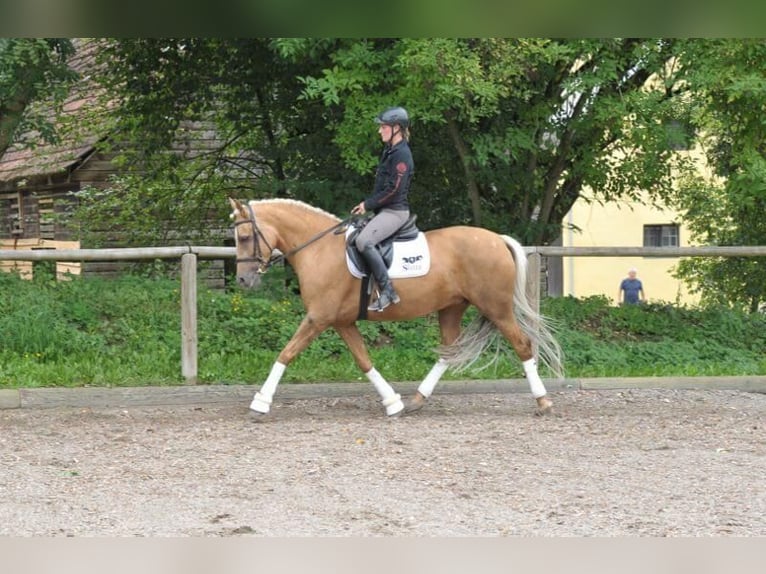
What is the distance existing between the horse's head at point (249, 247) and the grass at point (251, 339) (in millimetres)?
1587

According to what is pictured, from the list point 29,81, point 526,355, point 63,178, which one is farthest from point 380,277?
point 63,178

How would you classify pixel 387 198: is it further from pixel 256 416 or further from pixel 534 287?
pixel 534 287

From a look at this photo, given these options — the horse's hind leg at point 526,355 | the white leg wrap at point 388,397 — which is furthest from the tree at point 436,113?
the white leg wrap at point 388,397

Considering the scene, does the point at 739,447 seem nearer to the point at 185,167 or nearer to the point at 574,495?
the point at 574,495

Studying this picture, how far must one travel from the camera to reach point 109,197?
16891 mm

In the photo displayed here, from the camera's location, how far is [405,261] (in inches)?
327

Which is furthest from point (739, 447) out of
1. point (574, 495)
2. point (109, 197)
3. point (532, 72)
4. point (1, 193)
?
point (1, 193)

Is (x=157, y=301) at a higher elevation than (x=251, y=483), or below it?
higher

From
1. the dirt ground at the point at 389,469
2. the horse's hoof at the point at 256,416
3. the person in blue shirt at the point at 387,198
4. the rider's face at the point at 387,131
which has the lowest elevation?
the dirt ground at the point at 389,469

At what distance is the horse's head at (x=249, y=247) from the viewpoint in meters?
8.23

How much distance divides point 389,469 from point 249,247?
264cm

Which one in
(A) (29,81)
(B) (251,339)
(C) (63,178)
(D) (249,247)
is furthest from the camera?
(C) (63,178)

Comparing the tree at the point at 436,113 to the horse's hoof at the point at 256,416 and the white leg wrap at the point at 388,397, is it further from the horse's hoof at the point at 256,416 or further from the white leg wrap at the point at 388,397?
the horse's hoof at the point at 256,416

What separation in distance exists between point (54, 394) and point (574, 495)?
5.11 m
